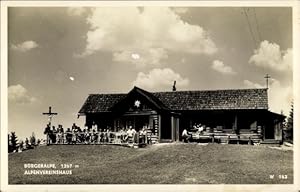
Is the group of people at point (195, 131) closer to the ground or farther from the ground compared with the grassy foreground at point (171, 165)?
farther from the ground

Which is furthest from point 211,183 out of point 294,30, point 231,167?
point 294,30

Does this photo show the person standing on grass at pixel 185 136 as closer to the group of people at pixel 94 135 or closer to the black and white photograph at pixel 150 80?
the black and white photograph at pixel 150 80

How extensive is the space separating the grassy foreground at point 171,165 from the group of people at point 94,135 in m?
0.04

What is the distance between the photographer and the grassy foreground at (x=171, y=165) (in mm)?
2248

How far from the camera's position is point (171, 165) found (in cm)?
227

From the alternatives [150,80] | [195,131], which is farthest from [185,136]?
[150,80]

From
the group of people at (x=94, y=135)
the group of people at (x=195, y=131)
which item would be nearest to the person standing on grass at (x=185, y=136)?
the group of people at (x=195, y=131)

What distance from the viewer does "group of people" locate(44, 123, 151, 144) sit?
90.0 inches

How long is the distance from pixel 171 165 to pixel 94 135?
28cm

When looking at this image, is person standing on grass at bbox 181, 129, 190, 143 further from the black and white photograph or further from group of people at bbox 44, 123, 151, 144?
group of people at bbox 44, 123, 151, 144

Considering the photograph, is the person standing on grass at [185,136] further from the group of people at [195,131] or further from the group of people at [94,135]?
the group of people at [94,135]

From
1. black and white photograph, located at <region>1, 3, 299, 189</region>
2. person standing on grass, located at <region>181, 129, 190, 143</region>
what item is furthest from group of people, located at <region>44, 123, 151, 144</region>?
person standing on grass, located at <region>181, 129, 190, 143</region>

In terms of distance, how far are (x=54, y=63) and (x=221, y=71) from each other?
567mm

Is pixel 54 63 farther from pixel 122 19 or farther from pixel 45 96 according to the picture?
pixel 122 19
